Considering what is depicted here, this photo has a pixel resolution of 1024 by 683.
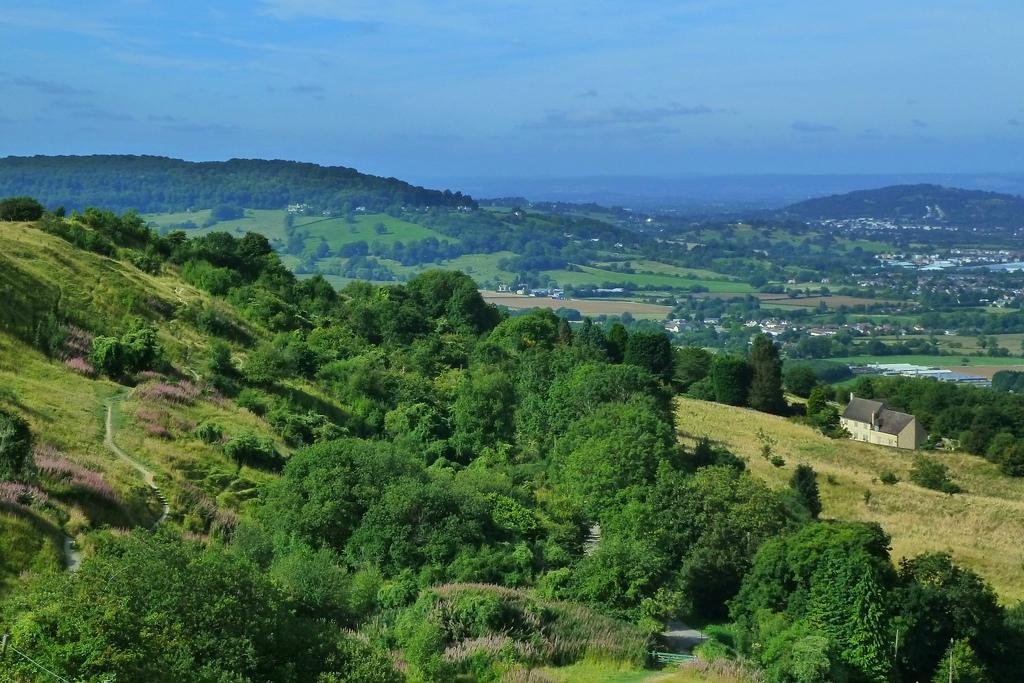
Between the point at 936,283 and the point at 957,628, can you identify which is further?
the point at 936,283

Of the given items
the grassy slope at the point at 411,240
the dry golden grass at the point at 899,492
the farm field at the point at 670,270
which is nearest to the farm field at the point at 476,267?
the grassy slope at the point at 411,240

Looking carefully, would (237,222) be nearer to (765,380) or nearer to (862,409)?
(765,380)

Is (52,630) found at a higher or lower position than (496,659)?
higher

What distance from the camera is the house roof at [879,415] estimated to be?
5153cm

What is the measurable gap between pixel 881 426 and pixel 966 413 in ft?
13.5

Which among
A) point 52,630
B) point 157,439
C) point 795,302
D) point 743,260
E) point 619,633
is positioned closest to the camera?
point 52,630

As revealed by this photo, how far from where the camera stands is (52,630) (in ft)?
33.4

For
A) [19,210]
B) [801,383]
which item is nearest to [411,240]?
[801,383]

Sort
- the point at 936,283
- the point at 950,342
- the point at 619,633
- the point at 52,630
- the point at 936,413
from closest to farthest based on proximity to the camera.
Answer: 1. the point at 52,630
2. the point at 619,633
3. the point at 936,413
4. the point at 950,342
5. the point at 936,283

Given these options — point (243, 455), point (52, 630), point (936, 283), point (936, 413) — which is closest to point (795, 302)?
point (936, 283)

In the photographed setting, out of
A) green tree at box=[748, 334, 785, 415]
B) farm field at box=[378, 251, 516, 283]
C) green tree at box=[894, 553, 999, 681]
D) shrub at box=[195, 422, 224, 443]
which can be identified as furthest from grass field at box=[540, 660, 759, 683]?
farm field at box=[378, 251, 516, 283]

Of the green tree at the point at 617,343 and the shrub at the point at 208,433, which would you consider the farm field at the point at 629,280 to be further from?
the shrub at the point at 208,433

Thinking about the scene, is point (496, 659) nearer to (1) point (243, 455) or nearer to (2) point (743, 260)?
(1) point (243, 455)

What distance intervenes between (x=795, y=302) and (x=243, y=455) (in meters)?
133
